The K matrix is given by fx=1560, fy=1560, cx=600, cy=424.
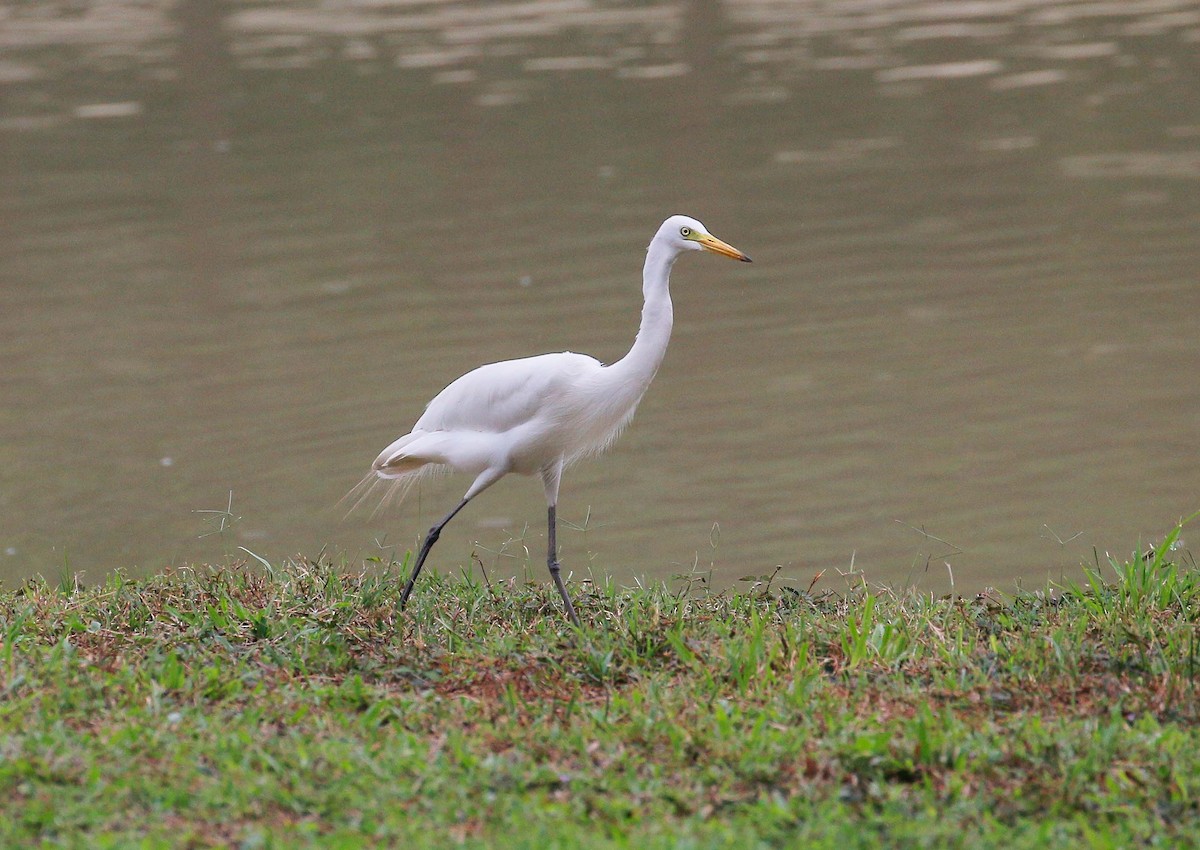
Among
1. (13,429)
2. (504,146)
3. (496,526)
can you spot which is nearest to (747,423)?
(496,526)

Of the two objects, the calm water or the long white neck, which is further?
the calm water

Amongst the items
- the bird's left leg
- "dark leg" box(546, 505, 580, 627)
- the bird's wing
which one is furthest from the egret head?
"dark leg" box(546, 505, 580, 627)

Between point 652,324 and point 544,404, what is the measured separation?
0.46 meters

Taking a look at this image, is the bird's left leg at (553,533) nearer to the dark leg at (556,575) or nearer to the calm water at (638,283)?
the dark leg at (556,575)

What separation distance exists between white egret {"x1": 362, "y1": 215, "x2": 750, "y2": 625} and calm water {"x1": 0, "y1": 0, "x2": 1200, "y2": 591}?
42cm

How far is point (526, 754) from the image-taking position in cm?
372

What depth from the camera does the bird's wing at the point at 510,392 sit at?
529 cm

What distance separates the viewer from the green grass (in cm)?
335

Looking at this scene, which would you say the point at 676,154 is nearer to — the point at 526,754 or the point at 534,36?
the point at 534,36

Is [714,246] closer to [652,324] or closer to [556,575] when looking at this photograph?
[652,324]

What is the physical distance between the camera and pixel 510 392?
532 centimetres

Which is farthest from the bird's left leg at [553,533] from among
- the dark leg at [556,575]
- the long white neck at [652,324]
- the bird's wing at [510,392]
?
the long white neck at [652,324]

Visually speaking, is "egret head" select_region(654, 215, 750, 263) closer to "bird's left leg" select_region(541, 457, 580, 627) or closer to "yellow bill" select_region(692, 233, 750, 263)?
"yellow bill" select_region(692, 233, 750, 263)

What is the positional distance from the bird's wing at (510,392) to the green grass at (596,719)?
600mm
